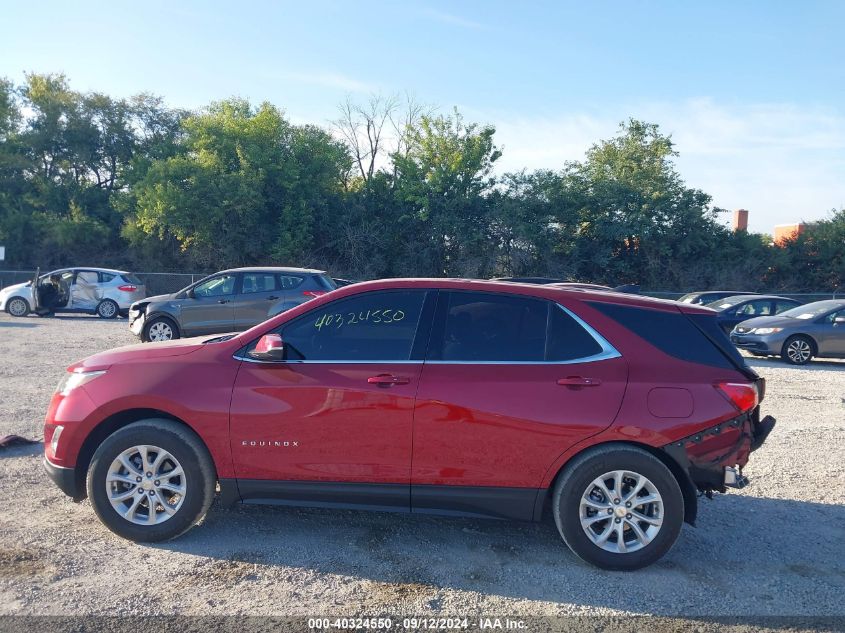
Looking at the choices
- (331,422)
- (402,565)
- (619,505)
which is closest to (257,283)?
(331,422)

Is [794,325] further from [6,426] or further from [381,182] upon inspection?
[381,182]

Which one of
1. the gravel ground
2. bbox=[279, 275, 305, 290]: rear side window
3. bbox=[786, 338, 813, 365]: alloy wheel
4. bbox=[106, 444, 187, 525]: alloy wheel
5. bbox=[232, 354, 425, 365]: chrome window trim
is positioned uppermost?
bbox=[279, 275, 305, 290]: rear side window

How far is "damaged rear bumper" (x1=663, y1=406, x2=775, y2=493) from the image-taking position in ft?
14.8

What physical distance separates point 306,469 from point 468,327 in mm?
1404

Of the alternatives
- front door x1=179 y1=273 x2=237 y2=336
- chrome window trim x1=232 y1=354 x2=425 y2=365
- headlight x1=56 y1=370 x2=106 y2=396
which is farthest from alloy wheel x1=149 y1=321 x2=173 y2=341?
chrome window trim x1=232 y1=354 x2=425 y2=365

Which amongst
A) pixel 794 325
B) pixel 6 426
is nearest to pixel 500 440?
pixel 6 426

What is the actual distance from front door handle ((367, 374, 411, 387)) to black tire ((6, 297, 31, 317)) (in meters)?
20.4

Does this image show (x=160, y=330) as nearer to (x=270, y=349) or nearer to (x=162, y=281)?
(x=270, y=349)

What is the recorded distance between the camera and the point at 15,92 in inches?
1412

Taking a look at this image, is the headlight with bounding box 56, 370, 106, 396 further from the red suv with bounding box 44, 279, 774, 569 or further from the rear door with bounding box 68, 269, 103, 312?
the rear door with bounding box 68, 269, 103, 312

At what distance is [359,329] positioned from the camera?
4879mm

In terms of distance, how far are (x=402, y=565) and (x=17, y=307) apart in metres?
20.9

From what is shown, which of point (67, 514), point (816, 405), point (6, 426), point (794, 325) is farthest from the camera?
point (794, 325)

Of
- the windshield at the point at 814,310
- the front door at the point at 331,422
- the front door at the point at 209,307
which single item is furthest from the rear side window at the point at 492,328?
the windshield at the point at 814,310
